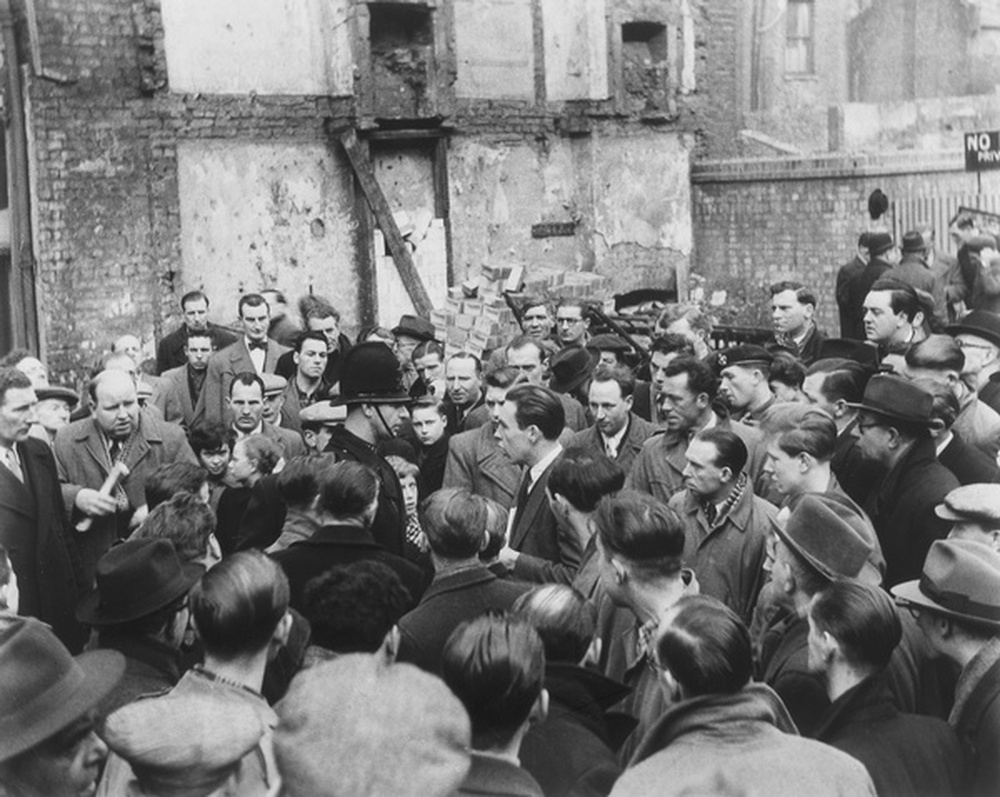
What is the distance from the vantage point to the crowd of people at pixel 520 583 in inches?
120

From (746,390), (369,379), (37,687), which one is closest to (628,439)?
(746,390)

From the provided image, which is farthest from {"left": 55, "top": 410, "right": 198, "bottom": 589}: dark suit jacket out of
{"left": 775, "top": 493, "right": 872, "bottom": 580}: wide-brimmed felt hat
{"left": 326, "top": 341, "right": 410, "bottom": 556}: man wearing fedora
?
{"left": 775, "top": 493, "right": 872, "bottom": 580}: wide-brimmed felt hat

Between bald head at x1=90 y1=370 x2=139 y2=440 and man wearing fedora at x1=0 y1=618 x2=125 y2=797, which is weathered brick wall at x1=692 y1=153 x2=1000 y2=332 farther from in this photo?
man wearing fedora at x1=0 y1=618 x2=125 y2=797

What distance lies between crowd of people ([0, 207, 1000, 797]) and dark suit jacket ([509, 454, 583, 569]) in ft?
0.05

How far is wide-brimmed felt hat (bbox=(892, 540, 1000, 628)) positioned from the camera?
12.7ft

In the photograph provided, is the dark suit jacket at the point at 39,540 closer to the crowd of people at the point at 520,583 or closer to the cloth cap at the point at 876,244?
the crowd of people at the point at 520,583

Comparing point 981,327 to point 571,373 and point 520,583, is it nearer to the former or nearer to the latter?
point 571,373

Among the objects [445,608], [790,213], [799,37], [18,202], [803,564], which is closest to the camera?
[803,564]

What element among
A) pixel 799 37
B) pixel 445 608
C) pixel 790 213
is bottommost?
pixel 445 608

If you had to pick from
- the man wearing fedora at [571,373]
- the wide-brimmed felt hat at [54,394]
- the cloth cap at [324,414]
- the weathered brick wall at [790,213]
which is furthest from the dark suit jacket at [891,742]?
the weathered brick wall at [790,213]

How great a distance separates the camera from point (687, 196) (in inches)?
738

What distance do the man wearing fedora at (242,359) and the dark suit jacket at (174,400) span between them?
0.09 meters

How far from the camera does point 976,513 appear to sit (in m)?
4.68

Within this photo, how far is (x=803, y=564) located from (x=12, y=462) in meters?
3.79
